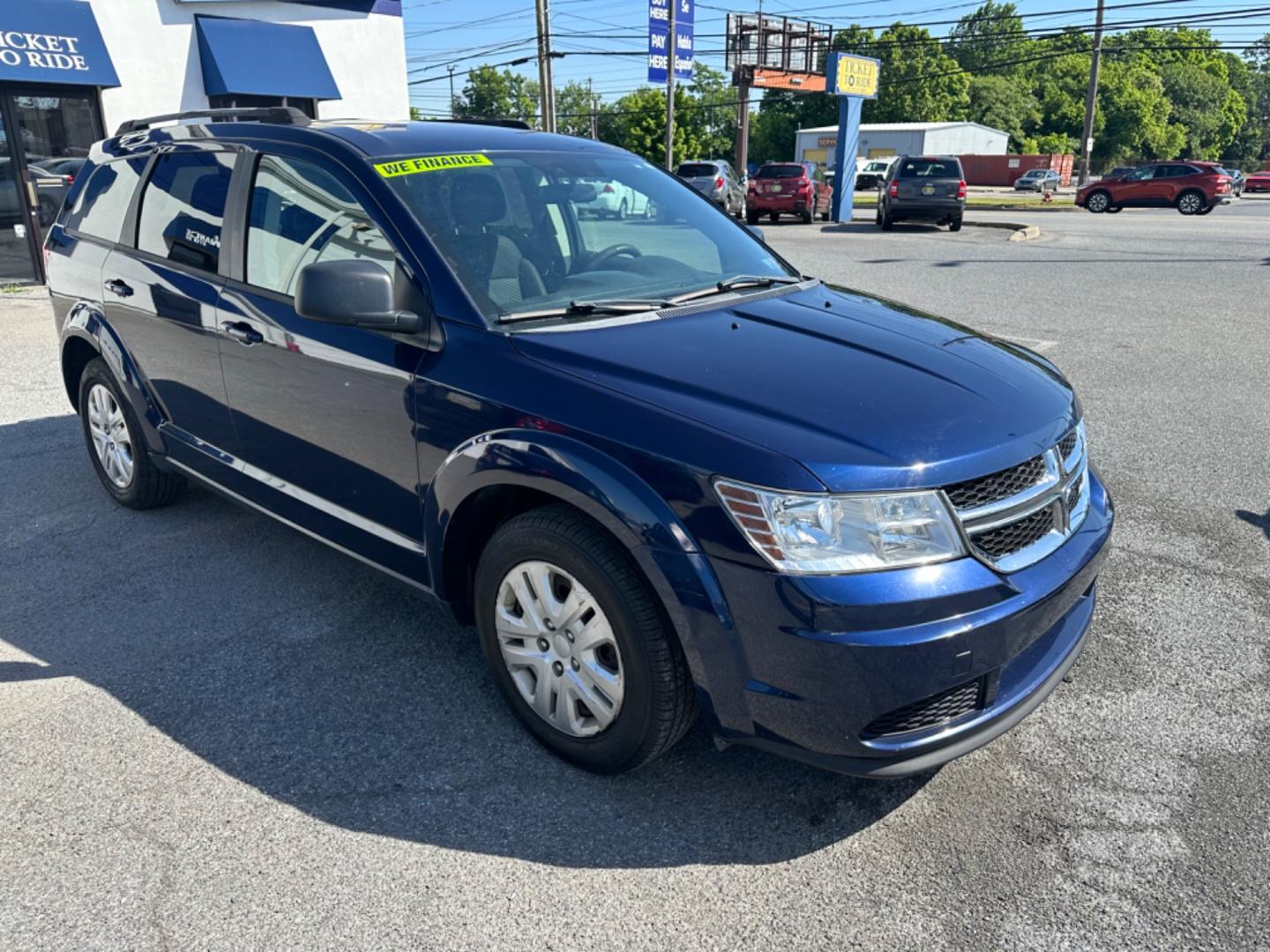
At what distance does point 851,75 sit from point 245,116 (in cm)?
2766

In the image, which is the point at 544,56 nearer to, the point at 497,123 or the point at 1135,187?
the point at 1135,187

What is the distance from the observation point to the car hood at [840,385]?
240cm

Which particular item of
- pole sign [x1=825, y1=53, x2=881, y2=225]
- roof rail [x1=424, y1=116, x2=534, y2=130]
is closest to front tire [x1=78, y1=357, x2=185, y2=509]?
roof rail [x1=424, y1=116, x2=534, y2=130]

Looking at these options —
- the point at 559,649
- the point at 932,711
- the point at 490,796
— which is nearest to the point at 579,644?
the point at 559,649

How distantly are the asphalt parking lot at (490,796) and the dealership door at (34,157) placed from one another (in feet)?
35.1

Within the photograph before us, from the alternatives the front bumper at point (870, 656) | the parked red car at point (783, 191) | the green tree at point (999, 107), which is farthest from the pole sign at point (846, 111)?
the green tree at point (999, 107)

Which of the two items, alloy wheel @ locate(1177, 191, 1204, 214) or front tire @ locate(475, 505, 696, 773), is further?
alloy wheel @ locate(1177, 191, 1204, 214)

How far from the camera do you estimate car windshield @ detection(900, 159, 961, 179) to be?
23.2 m

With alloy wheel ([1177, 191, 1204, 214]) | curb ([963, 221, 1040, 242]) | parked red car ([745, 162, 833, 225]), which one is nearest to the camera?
curb ([963, 221, 1040, 242])

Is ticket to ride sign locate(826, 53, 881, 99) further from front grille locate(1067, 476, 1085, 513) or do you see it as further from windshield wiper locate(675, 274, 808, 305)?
front grille locate(1067, 476, 1085, 513)

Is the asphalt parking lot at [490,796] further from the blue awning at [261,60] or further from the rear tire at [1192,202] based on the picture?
the rear tire at [1192,202]

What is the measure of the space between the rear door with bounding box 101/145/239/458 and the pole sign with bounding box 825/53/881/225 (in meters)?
26.1

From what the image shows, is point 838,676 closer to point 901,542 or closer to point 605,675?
point 901,542

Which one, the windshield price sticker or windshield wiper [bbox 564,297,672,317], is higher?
the windshield price sticker
